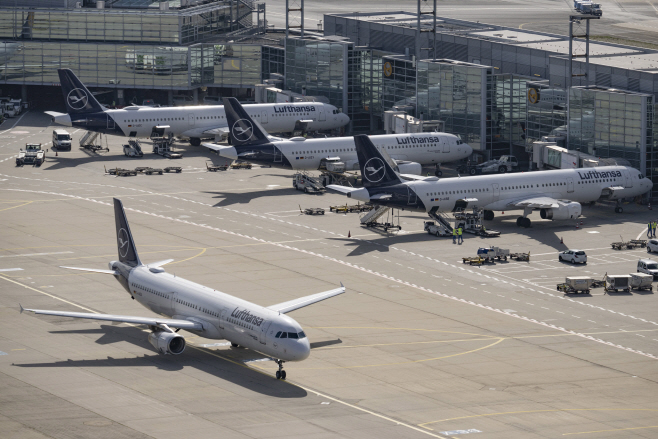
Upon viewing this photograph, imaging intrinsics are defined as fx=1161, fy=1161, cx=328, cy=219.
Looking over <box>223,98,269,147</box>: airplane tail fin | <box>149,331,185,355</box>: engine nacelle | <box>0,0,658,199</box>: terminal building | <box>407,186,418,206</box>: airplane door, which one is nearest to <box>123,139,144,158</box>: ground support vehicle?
<box>223,98,269,147</box>: airplane tail fin

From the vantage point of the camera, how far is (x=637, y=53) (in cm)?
14338

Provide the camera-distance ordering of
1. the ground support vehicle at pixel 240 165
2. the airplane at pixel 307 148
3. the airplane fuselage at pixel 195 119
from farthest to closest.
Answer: the airplane fuselage at pixel 195 119 < the ground support vehicle at pixel 240 165 < the airplane at pixel 307 148

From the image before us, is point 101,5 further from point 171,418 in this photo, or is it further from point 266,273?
→ point 171,418

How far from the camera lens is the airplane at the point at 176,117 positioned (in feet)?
489

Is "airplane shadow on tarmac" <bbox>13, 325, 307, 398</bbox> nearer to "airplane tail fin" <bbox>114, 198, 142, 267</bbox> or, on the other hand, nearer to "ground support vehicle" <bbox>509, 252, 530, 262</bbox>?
"airplane tail fin" <bbox>114, 198, 142, 267</bbox>

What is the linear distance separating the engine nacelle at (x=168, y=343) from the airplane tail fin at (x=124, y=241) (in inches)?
372

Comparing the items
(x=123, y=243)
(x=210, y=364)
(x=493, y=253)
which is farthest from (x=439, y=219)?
(x=210, y=364)

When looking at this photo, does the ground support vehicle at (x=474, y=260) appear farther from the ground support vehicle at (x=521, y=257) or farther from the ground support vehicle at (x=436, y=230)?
the ground support vehicle at (x=436, y=230)

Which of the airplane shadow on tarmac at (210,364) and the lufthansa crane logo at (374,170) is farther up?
the lufthansa crane logo at (374,170)

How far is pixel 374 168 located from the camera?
363ft

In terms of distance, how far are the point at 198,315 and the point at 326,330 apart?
1065 centimetres

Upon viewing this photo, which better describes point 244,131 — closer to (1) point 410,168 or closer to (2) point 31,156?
(1) point 410,168

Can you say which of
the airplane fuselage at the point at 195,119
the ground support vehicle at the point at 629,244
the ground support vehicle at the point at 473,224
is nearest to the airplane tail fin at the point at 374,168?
the ground support vehicle at the point at 473,224

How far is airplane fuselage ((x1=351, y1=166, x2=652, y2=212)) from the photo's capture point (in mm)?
110438
